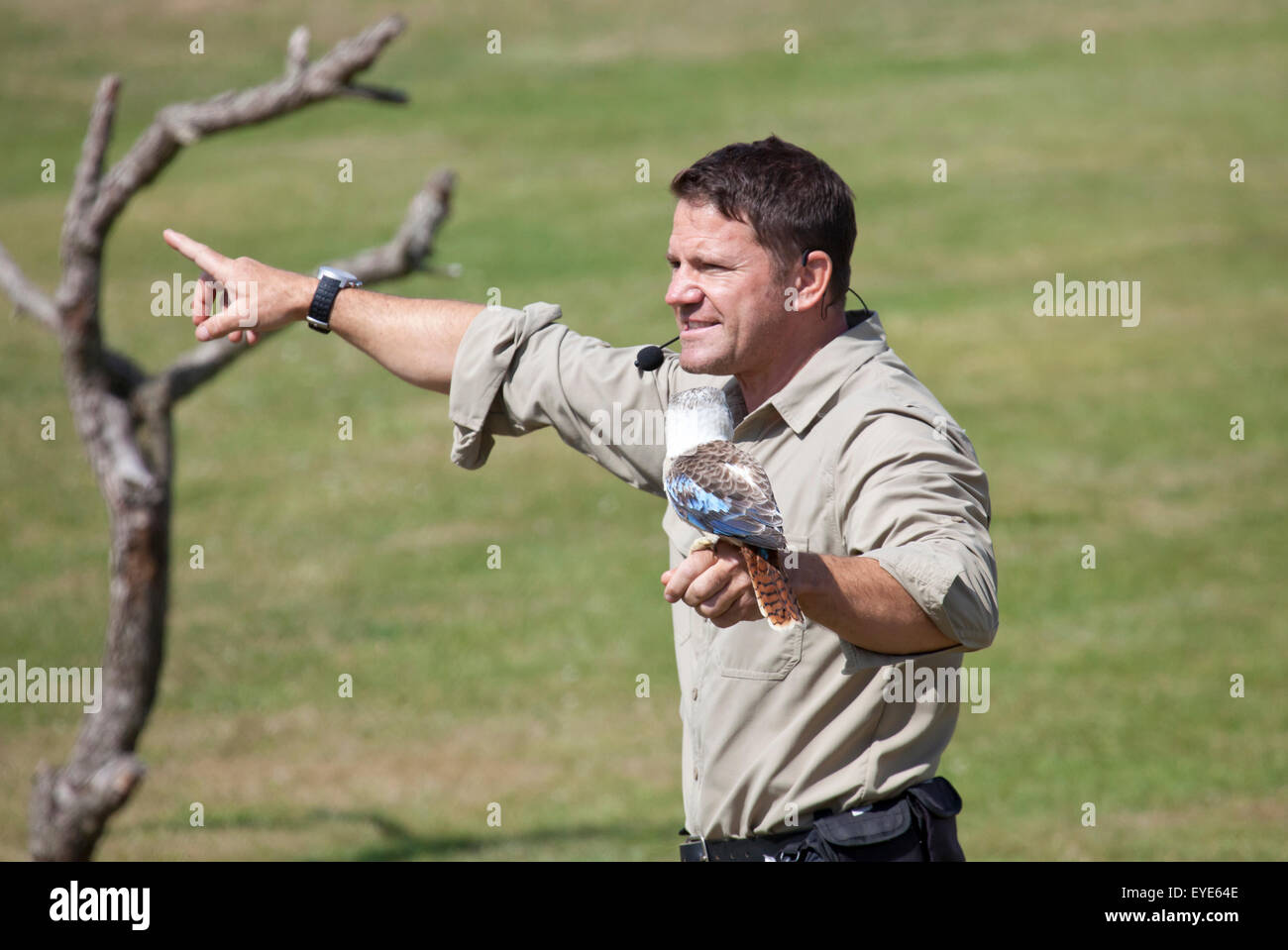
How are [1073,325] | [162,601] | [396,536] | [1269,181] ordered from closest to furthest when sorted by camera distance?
[162,601] < [396,536] < [1073,325] < [1269,181]

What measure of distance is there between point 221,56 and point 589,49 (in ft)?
30.8

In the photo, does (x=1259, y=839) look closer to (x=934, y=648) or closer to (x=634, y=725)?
(x=634, y=725)

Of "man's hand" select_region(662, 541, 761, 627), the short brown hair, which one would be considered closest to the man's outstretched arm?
the short brown hair

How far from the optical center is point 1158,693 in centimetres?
1201

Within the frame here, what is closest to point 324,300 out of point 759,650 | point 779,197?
point 779,197

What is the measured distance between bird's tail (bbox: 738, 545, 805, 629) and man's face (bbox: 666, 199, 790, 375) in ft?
3.19

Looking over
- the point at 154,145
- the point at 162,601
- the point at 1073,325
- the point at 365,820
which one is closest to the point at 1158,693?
the point at 365,820

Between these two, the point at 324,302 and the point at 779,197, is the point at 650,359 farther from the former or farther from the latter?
the point at 324,302

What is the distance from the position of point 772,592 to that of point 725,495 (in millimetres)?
263

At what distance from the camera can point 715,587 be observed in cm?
318

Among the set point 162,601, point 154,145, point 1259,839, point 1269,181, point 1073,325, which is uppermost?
point 1269,181

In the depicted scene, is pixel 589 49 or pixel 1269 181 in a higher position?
pixel 589 49

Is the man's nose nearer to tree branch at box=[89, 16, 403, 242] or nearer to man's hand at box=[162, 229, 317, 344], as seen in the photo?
man's hand at box=[162, 229, 317, 344]

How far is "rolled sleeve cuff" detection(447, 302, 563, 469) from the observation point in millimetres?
4527
